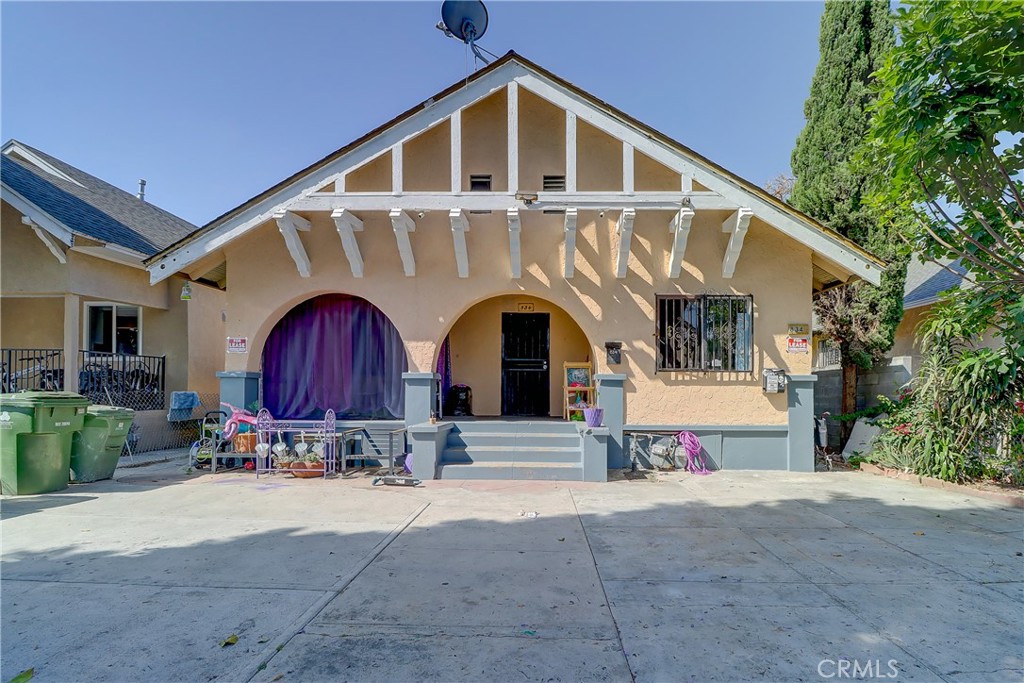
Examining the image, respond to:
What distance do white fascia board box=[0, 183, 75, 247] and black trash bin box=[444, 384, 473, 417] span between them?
7163 millimetres

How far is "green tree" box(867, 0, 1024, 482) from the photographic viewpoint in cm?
430

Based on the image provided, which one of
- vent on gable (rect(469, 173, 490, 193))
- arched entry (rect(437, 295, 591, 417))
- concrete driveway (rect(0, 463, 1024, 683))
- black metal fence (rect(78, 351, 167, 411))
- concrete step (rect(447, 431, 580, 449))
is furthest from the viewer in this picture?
arched entry (rect(437, 295, 591, 417))

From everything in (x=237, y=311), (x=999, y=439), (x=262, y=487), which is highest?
(x=237, y=311)

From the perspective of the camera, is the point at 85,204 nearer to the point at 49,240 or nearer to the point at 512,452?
the point at 49,240

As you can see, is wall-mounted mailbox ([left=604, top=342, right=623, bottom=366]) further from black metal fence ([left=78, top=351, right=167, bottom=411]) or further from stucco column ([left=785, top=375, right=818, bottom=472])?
black metal fence ([left=78, top=351, right=167, bottom=411])

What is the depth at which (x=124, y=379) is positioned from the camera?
32.9ft

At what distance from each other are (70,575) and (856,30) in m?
14.4

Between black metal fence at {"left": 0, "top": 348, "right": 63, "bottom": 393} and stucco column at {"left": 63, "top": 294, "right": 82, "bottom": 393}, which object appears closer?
stucco column at {"left": 63, "top": 294, "right": 82, "bottom": 393}

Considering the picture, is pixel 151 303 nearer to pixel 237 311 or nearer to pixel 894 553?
pixel 237 311

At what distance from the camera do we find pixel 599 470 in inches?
295

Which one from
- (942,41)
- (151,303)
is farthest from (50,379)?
(942,41)

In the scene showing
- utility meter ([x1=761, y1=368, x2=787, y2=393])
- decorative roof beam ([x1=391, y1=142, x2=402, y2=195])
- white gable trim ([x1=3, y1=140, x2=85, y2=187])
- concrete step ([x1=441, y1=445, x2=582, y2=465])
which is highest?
white gable trim ([x1=3, y1=140, x2=85, y2=187])

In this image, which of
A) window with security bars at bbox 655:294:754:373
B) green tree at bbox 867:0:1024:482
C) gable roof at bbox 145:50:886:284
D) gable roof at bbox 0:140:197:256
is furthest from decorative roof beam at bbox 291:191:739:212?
gable roof at bbox 0:140:197:256

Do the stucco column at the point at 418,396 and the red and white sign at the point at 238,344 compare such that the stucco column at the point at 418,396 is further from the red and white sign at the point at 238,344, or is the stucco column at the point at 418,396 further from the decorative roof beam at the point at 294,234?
the red and white sign at the point at 238,344
